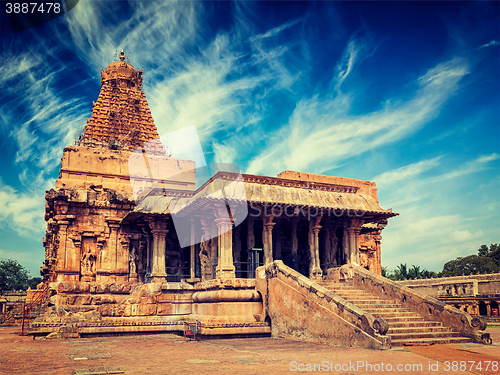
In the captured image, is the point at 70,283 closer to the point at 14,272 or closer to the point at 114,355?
the point at 114,355

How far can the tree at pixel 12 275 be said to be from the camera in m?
89.1

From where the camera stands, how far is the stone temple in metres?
15.5

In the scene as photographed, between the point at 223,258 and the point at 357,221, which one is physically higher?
the point at 357,221

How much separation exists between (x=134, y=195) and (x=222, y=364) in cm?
1604

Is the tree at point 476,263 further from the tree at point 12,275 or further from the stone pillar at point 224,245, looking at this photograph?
the tree at point 12,275

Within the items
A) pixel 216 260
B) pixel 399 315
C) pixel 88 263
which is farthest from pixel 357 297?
pixel 88 263

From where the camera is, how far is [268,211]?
20109 millimetres

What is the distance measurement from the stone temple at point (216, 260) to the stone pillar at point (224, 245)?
0.04 m

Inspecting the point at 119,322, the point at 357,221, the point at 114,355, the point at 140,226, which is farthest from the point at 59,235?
the point at 357,221

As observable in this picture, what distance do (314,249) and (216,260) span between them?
4.67 metres

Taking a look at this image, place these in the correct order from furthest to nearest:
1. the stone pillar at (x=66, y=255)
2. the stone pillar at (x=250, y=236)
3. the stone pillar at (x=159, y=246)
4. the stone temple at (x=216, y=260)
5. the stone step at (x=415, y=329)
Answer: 1. the stone pillar at (x=66, y=255)
2. the stone pillar at (x=159, y=246)
3. the stone pillar at (x=250, y=236)
4. the stone temple at (x=216, y=260)
5. the stone step at (x=415, y=329)

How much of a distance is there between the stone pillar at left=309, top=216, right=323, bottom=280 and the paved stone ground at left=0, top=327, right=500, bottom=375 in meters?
7.46

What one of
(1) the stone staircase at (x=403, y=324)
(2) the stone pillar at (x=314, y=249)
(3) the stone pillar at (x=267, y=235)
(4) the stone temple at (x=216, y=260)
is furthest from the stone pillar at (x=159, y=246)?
(1) the stone staircase at (x=403, y=324)

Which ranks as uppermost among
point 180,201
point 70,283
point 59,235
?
point 180,201
